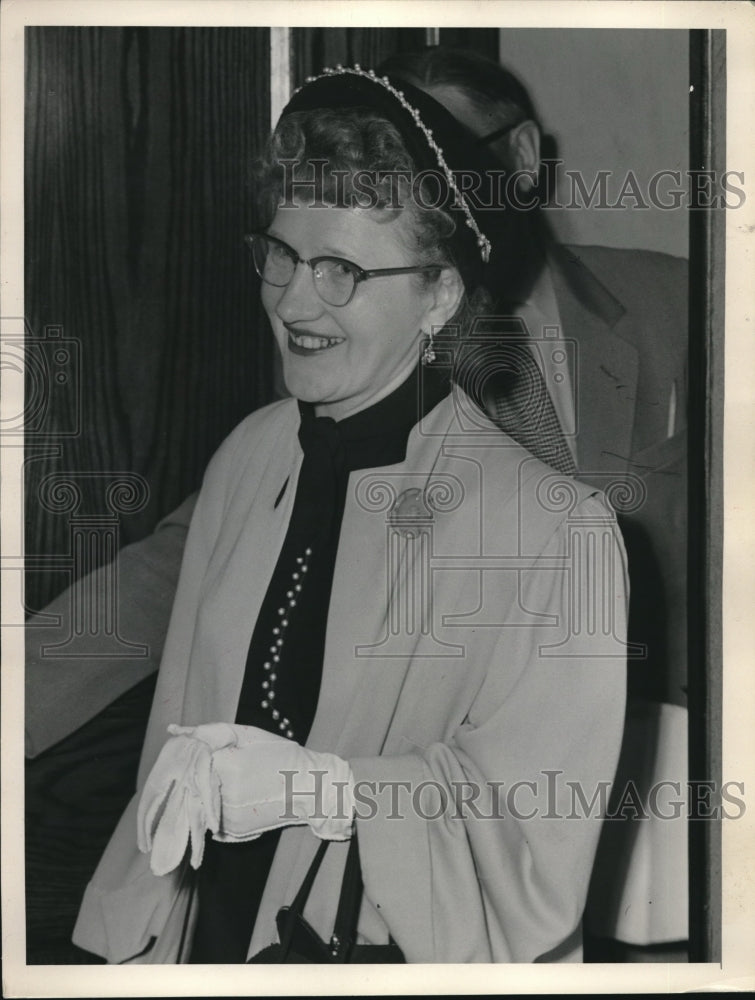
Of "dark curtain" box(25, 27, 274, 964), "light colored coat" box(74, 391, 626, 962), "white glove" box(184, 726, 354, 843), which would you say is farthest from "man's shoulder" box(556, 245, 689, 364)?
"white glove" box(184, 726, 354, 843)

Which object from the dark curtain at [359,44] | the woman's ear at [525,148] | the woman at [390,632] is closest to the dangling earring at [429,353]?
the woman at [390,632]

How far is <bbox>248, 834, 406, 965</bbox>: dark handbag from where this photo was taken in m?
1.36

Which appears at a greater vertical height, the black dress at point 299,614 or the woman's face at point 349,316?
the woman's face at point 349,316

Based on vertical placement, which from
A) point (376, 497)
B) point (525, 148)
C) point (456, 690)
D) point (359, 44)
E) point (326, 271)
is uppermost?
point (359, 44)

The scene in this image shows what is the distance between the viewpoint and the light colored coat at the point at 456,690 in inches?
53.8

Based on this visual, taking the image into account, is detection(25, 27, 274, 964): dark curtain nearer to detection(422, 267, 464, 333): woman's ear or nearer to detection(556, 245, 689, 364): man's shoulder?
detection(422, 267, 464, 333): woman's ear

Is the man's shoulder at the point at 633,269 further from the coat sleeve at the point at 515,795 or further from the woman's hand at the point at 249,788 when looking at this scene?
the woman's hand at the point at 249,788

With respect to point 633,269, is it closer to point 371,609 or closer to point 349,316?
point 349,316

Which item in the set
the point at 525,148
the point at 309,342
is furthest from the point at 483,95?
the point at 309,342

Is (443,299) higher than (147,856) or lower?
higher

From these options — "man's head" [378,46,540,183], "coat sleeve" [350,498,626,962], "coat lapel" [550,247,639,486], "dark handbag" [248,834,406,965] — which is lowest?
"dark handbag" [248,834,406,965]

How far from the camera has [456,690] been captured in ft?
4.50

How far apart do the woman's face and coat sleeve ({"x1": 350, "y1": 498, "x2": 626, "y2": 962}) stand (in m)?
0.29

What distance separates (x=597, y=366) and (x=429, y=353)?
0.20 metres
